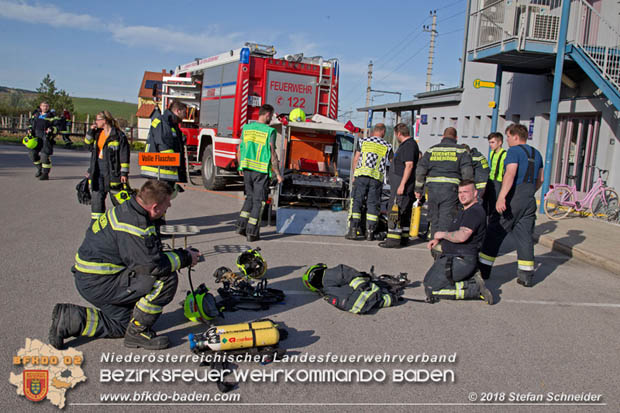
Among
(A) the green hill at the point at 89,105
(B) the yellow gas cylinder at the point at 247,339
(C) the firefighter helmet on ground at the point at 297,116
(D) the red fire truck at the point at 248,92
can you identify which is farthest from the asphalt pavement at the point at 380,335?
(A) the green hill at the point at 89,105

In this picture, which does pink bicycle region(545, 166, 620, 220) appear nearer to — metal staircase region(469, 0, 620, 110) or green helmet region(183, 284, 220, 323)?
metal staircase region(469, 0, 620, 110)

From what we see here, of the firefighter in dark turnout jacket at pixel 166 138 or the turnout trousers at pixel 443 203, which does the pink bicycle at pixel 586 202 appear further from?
the firefighter in dark turnout jacket at pixel 166 138

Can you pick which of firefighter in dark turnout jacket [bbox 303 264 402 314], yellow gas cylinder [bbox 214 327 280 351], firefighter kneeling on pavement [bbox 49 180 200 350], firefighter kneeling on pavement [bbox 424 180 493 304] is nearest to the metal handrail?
firefighter kneeling on pavement [bbox 424 180 493 304]

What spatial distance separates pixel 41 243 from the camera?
7.43m

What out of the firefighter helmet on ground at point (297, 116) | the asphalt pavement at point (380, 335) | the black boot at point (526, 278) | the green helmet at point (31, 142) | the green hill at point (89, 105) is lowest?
the asphalt pavement at point (380, 335)

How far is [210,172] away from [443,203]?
305 inches

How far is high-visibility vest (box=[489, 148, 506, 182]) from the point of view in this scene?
7.68 m

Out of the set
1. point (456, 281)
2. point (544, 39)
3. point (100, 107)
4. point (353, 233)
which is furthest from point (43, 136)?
point (100, 107)

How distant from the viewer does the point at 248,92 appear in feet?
40.2

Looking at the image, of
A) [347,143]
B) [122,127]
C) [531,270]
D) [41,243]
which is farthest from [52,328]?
[347,143]

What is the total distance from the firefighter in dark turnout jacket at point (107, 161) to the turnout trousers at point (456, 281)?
15.1 ft

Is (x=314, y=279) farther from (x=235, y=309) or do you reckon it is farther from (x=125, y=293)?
(x=125, y=293)

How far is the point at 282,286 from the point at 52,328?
2652 mm

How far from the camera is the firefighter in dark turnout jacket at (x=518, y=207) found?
6887mm
